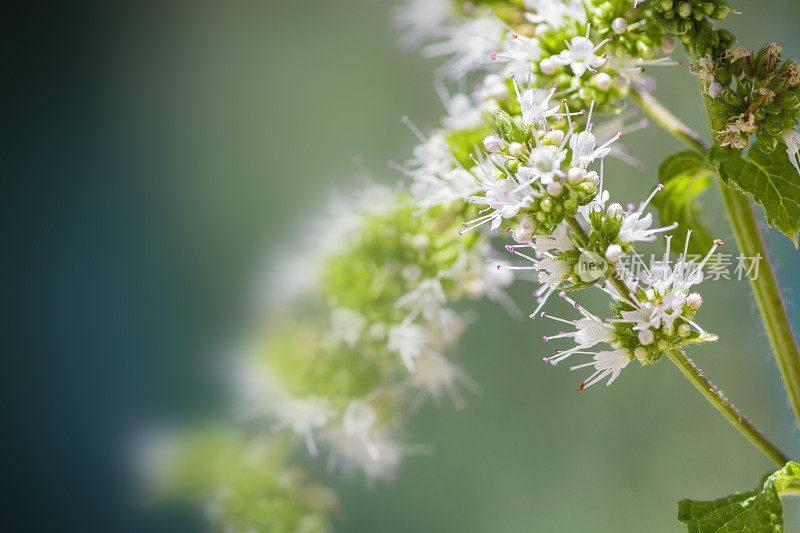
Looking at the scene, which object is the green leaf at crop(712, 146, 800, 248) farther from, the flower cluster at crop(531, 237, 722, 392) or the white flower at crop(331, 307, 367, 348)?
the white flower at crop(331, 307, 367, 348)

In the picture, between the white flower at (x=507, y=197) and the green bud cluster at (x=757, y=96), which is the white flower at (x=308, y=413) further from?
the green bud cluster at (x=757, y=96)

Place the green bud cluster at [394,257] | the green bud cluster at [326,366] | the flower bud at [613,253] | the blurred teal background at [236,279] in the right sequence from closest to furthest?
the flower bud at [613,253], the green bud cluster at [394,257], the green bud cluster at [326,366], the blurred teal background at [236,279]

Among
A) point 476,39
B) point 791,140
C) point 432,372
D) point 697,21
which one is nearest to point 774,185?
point 791,140

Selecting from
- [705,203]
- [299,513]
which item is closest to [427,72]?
[705,203]

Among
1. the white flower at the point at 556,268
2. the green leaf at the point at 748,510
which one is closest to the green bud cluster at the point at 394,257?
the white flower at the point at 556,268

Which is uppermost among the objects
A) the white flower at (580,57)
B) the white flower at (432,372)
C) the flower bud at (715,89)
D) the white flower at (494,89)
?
the white flower at (494,89)

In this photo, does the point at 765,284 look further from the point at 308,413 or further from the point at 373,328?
the point at 308,413

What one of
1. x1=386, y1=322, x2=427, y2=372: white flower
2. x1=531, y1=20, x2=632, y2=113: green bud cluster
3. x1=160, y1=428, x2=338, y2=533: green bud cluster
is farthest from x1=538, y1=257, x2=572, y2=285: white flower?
x1=160, y1=428, x2=338, y2=533: green bud cluster
